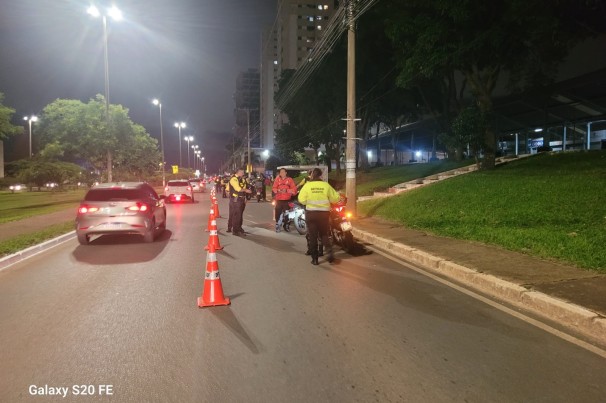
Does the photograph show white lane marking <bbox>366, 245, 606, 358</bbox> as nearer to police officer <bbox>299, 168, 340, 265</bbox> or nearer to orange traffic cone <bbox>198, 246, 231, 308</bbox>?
police officer <bbox>299, 168, 340, 265</bbox>

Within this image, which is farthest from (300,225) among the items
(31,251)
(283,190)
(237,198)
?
(31,251)

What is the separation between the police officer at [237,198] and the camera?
525 inches

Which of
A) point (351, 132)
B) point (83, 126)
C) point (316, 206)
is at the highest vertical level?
point (83, 126)

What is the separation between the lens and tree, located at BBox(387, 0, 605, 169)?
60.2ft

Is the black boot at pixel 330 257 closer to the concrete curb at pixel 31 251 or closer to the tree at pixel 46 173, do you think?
the concrete curb at pixel 31 251

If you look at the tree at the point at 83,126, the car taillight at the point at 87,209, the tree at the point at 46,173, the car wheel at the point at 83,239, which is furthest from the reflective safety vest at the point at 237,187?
the tree at the point at 46,173

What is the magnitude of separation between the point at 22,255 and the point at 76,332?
6.31 m

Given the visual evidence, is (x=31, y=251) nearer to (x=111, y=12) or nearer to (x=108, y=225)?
(x=108, y=225)

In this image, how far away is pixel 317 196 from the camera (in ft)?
29.6

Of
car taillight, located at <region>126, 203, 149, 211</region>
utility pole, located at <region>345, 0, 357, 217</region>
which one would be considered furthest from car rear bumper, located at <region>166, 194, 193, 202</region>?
car taillight, located at <region>126, 203, 149, 211</region>

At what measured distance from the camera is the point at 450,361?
4293mm

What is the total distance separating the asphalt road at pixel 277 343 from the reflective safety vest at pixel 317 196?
1366 millimetres

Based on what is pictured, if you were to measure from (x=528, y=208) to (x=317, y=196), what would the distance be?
6.59 m

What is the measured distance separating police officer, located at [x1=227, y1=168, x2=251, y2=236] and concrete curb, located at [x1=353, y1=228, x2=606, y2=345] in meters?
5.46
